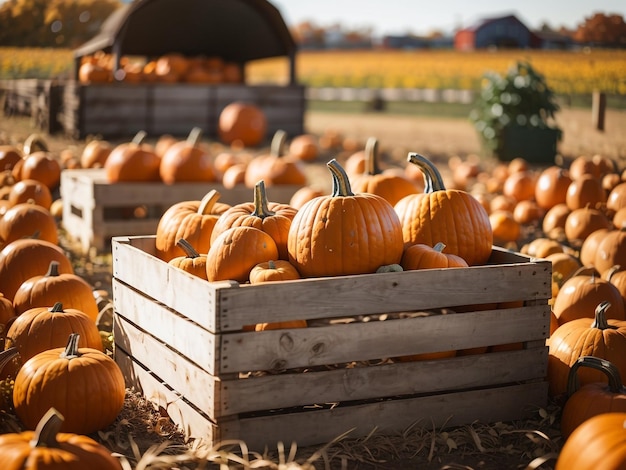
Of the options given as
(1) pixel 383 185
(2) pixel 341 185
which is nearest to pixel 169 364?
(2) pixel 341 185

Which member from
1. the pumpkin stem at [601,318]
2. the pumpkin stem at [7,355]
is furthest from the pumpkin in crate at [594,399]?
the pumpkin stem at [7,355]

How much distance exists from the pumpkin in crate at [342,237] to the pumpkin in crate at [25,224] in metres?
2.47

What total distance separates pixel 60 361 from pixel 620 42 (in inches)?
278

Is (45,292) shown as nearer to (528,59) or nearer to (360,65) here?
(528,59)

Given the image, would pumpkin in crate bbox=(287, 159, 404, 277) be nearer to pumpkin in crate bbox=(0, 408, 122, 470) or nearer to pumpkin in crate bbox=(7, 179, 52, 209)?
pumpkin in crate bbox=(0, 408, 122, 470)

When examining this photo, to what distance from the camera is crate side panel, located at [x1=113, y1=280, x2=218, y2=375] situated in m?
2.90

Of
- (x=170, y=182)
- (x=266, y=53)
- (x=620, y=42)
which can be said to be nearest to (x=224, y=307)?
(x=170, y=182)

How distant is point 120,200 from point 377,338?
3.65 meters

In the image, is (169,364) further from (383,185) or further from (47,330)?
(383,185)

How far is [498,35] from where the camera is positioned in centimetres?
1061

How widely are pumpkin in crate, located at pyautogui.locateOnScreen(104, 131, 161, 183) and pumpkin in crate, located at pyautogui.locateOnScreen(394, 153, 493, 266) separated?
3.22 m

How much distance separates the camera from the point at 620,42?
8406 millimetres

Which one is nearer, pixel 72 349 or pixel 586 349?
pixel 72 349

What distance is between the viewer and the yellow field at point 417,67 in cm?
917
